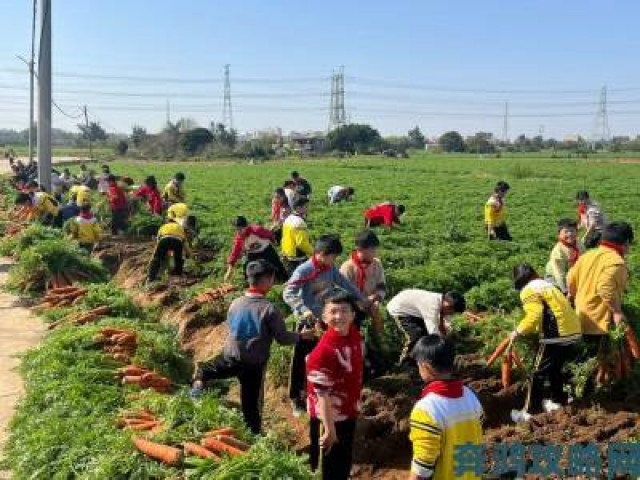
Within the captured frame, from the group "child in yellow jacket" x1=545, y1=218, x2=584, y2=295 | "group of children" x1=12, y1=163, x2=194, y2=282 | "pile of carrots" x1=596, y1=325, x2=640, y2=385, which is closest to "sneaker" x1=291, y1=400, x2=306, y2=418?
"pile of carrots" x1=596, y1=325, x2=640, y2=385

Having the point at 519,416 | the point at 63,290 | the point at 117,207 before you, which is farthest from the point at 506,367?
the point at 117,207

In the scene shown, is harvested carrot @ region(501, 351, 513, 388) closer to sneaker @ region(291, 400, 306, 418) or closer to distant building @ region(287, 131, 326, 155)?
sneaker @ region(291, 400, 306, 418)

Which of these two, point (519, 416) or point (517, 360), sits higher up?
point (517, 360)

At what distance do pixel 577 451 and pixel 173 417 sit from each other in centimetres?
330

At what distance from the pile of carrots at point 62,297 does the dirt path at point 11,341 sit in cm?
26

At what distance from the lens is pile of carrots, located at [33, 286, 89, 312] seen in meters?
11.0

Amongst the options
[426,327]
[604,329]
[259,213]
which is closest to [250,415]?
[426,327]

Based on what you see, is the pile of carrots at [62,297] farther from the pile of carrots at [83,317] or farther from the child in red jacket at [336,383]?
the child in red jacket at [336,383]

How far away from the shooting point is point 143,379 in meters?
7.10

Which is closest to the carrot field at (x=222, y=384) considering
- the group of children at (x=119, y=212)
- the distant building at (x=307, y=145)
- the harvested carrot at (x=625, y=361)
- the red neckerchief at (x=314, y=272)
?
the harvested carrot at (x=625, y=361)

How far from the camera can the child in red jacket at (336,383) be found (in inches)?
201

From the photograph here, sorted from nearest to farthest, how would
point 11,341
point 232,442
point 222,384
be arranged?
point 232,442 → point 222,384 → point 11,341

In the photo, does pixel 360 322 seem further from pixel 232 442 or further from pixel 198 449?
pixel 198 449

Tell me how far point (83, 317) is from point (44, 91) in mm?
12047
